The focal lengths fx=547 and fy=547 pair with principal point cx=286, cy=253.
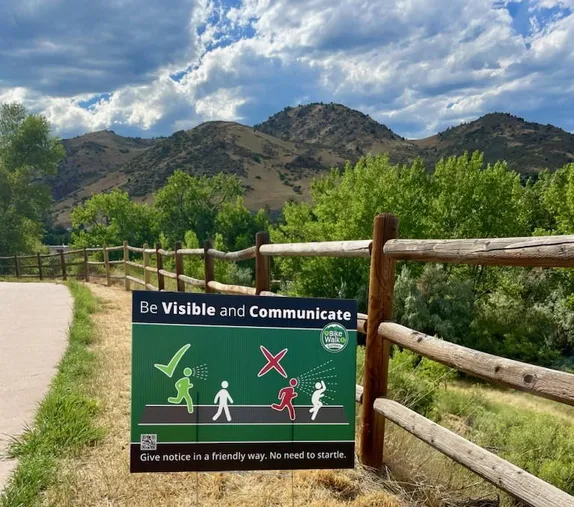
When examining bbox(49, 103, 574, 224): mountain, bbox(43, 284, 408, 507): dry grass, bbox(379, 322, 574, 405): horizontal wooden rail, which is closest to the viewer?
bbox(379, 322, 574, 405): horizontal wooden rail

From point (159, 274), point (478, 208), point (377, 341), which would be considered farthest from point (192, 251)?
point (478, 208)

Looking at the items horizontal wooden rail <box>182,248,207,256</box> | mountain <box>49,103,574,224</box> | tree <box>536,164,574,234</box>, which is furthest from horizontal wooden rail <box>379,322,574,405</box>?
mountain <box>49,103,574,224</box>

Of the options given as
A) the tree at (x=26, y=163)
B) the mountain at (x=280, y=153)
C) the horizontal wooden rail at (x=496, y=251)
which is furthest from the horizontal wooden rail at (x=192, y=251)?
the mountain at (x=280, y=153)

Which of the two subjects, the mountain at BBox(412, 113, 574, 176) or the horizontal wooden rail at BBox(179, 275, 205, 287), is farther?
the mountain at BBox(412, 113, 574, 176)

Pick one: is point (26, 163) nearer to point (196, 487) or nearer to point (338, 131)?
point (196, 487)

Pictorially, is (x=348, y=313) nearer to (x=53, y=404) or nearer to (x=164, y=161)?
(x=53, y=404)

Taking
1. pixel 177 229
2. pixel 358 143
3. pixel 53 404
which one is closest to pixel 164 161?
pixel 177 229

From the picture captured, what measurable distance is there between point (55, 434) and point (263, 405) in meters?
1.83

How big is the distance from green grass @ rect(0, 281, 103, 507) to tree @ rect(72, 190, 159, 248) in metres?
53.0

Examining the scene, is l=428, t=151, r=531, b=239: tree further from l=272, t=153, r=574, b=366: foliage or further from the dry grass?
the dry grass

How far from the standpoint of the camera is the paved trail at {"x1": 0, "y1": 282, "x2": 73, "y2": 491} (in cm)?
441

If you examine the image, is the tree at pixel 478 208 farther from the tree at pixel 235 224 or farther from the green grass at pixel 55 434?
the green grass at pixel 55 434

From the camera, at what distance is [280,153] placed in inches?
5625

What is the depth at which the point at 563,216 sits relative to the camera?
31.8 metres
